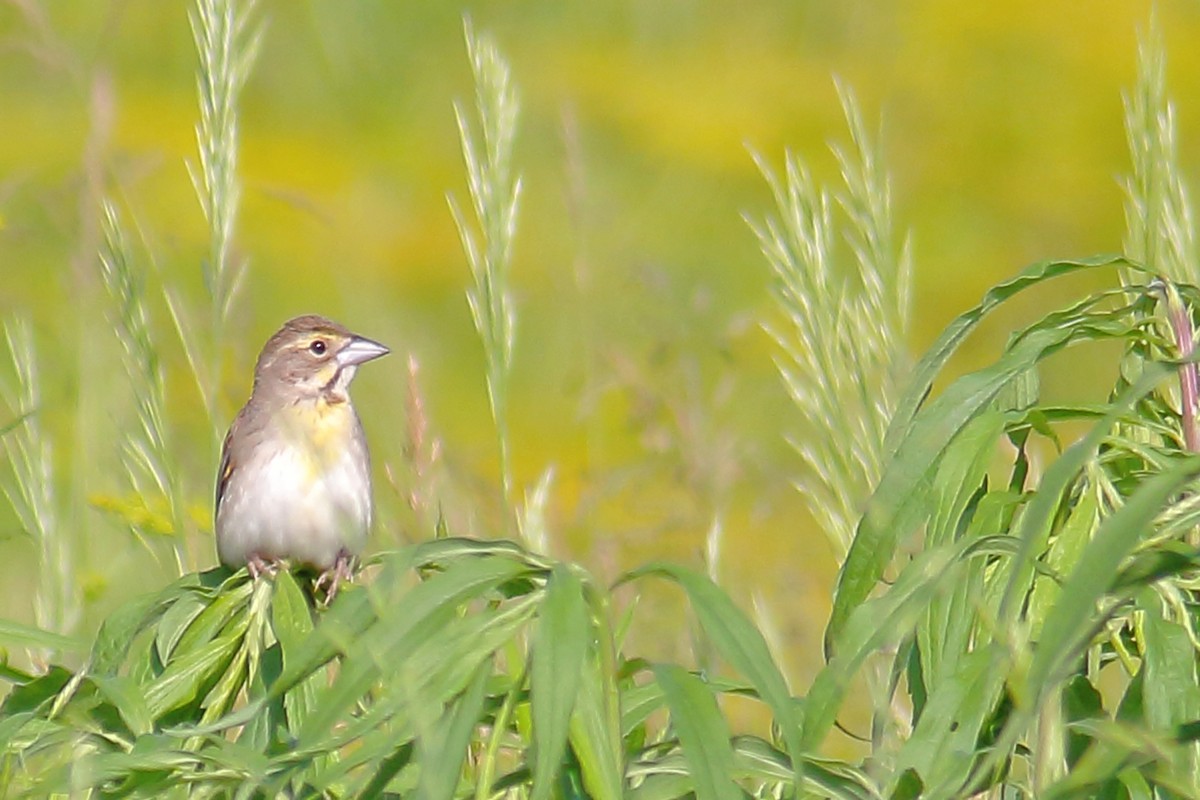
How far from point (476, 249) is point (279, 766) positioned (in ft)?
4.12

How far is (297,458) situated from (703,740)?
2478 millimetres

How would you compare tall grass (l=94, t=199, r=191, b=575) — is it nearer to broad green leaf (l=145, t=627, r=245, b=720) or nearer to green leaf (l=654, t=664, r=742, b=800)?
broad green leaf (l=145, t=627, r=245, b=720)

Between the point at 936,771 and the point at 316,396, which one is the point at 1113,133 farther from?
the point at 936,771

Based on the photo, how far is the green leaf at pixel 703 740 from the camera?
1.28 metres

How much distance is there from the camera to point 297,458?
145 inches

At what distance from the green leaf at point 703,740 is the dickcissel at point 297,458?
193 cm

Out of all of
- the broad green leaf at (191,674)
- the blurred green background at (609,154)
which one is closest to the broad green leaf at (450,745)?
the broad green leaf at (191,674)

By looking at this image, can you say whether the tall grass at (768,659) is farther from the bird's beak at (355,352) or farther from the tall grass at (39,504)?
the bird's beak at (355,352)

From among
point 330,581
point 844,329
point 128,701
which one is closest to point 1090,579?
point 128,701

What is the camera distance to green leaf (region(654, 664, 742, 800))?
1283 millimetres

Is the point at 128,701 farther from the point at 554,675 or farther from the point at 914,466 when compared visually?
the point at 914,466

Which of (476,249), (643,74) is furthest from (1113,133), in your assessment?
(476,249)

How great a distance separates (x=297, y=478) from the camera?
12.0ft

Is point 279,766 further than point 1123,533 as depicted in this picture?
Yes
